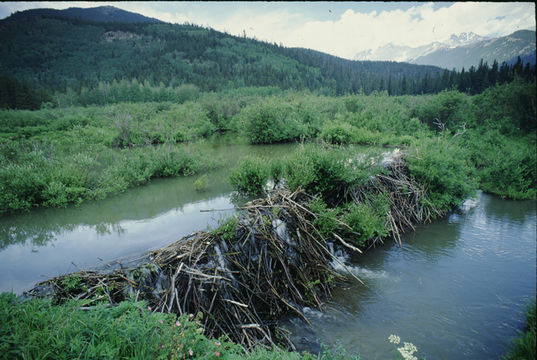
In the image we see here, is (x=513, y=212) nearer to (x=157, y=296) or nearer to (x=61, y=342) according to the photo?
Answer: (x=157, y=296)

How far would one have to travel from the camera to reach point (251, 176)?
11453mm

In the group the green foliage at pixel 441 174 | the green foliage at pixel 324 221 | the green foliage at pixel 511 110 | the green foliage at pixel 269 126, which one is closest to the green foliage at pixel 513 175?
the green foliage at pixel 441 174

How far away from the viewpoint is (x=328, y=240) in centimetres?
831

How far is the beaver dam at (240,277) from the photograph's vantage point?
4.95 m

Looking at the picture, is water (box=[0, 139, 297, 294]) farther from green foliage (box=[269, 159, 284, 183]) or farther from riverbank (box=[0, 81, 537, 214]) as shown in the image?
green foliage (box=[269, 159, 284, 183])

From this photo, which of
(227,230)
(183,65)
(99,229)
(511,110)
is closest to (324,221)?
(227,230)

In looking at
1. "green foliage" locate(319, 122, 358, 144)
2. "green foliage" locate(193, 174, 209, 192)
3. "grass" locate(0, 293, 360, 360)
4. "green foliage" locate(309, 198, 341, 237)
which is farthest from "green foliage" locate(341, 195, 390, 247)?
"green foliage" locate(319, 122, 358, 144)

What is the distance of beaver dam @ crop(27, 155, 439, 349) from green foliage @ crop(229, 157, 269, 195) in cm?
298

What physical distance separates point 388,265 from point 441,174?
18.7 ft

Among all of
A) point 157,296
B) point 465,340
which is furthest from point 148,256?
point 465,340

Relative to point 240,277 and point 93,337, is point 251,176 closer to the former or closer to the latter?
point 240,277

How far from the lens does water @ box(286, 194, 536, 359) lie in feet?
18.5

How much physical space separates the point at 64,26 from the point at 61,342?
185 meters

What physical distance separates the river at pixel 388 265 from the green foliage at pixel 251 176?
81 centimetres
